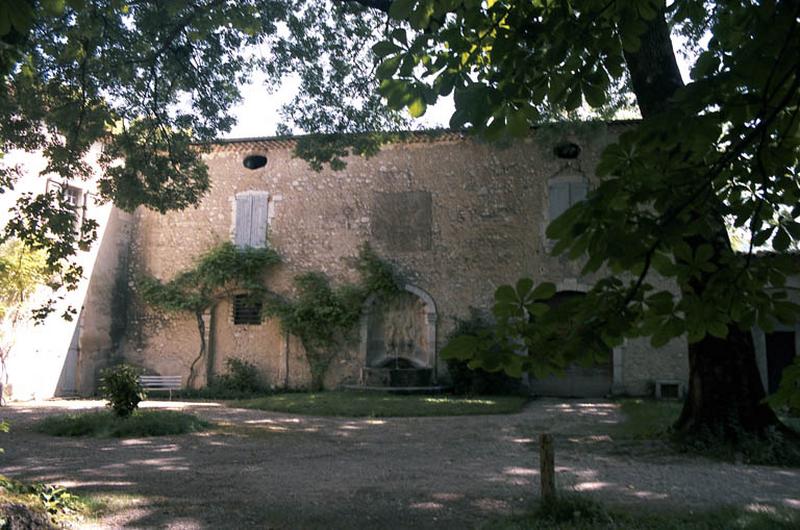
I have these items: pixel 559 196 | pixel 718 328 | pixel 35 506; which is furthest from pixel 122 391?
pixel 559 196

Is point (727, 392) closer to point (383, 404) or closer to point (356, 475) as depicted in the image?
point (356, 475)

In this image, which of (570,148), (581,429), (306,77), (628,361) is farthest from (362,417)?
(570,148)

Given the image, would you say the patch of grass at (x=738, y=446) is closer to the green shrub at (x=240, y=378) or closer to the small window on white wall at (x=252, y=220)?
the green shrub at (x=240, y=378)

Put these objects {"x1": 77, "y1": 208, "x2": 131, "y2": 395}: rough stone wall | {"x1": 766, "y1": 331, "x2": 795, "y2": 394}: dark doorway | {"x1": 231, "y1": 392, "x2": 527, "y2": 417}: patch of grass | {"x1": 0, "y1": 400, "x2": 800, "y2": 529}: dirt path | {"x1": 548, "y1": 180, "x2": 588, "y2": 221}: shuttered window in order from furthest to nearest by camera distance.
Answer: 1. {"x1": 77, "y1": 208, "x2": 131, "y2": 395}: rough stone wall
2. {"x1": 548, "y1": 180, "x2": 588, "y2": 221}: shuttered window
3. {"x1": 766, "y1": 331, "x2": 795, "y2": 394}: dark doorway
4. {"x1": 231, "y1": 392, "x2": 527, "y2": 417}: patch of grass
5. {"x1": 0, "y1": 400, "x2": 800, "y2": 529}: dirt path

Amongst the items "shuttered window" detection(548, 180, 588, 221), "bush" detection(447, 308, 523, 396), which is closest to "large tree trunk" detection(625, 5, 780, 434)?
"bush" detection(447, 308, 523, 396)

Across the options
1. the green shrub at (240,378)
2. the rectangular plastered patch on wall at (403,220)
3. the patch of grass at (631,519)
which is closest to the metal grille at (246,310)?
the green shrub at (240,378)

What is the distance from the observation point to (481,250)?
49.7ft

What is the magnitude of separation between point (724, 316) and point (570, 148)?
1370 centimetres

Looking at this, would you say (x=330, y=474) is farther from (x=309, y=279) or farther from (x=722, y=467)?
(x=309, y=279)

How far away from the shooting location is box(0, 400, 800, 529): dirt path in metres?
4.74

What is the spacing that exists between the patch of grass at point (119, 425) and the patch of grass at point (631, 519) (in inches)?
223

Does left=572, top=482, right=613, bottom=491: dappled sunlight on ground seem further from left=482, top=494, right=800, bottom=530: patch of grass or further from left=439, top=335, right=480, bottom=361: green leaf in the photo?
left=439, top=335, right=480, bottom=361: green leaf

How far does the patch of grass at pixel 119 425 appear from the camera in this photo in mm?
8422

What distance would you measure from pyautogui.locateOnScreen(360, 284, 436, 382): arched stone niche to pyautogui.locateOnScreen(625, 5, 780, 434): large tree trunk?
8083 millimetres
